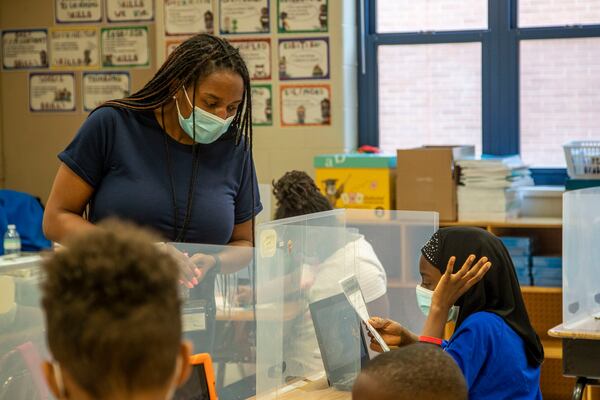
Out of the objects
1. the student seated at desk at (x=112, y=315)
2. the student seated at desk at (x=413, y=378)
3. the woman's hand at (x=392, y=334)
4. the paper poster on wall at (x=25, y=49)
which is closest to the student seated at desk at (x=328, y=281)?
the woman's hand at (x=392, y=334)

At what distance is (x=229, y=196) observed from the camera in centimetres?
223

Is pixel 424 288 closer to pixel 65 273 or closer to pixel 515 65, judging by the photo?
pixel 65 273

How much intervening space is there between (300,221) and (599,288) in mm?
1664

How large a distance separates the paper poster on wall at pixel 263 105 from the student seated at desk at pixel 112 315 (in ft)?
13.7

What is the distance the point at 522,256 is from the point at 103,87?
8.51ft

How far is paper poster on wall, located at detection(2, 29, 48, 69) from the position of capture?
546cm

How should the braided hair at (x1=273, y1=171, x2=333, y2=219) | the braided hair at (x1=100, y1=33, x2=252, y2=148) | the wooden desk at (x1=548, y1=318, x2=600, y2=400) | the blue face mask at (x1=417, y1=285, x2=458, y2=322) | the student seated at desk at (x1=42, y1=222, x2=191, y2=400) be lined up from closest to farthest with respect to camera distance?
1. the student seated at desk at (x1=42, y1=222, x2=191, y2=400)
2. the braided hair at (x1=100, y1=33, x2=252, y2=148)
3. the blue face mask at (x1=417, y1=285, x2=458, y2=322)
4. the wooden desk at (x1=548, y1=318, x2=600, y2=400)
5. the braided hair at (x1=273, y1=171, x2=333, y2=219)

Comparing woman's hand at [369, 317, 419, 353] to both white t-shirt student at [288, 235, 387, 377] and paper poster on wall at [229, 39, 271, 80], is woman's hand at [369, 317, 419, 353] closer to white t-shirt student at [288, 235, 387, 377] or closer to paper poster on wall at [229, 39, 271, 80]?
white t-shirt student at [288, 235, 387, 377]

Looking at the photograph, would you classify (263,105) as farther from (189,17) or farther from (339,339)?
(339,339)

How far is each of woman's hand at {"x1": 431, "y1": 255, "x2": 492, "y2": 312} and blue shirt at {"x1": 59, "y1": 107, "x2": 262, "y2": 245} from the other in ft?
1.90

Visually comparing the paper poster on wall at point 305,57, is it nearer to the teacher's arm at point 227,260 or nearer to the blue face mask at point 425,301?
the blue face mask at point 425,301

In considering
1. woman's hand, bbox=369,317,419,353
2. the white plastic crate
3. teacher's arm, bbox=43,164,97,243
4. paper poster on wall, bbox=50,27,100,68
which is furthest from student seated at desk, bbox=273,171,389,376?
paper poster on wall, bbox=50,27,100,68

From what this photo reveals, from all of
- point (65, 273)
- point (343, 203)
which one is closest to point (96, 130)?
point (65, 273)

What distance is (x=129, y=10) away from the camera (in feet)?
17.4
